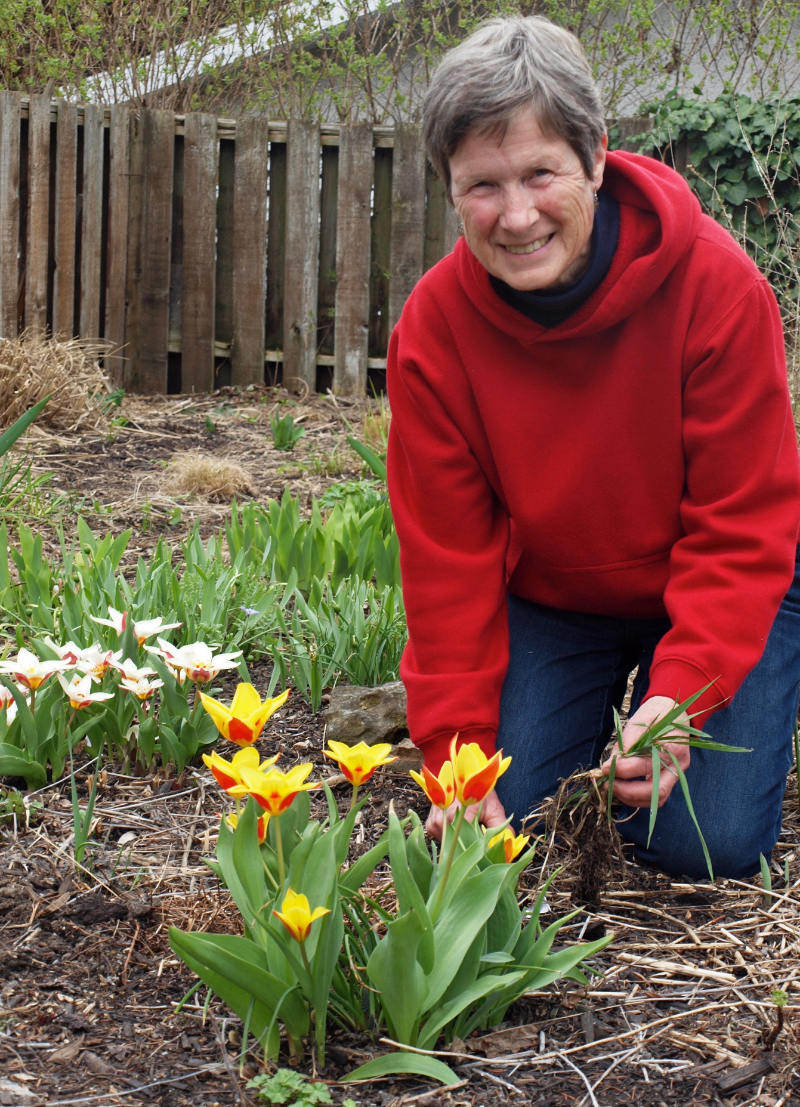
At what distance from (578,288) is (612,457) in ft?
0.98

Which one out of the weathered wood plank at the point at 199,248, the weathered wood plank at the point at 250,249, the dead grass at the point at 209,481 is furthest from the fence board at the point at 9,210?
the dead grass at the point at 209,481

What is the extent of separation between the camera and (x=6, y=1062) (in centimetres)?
140

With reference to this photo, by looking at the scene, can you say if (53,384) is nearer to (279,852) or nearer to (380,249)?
(380,249)

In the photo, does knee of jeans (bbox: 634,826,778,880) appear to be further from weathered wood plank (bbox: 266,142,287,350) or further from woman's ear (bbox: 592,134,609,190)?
weathered wood plank (bbox: 266,142,287,350)

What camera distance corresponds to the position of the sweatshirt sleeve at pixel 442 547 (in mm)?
2039

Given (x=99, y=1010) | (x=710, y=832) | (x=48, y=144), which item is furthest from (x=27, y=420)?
(x=48, y=144)

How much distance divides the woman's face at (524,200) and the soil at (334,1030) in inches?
36.8

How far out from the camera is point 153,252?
6.52 metres

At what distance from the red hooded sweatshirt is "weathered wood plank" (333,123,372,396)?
434 cm

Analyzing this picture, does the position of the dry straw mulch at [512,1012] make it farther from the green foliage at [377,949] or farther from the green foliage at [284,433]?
the green foliage at [284,433]

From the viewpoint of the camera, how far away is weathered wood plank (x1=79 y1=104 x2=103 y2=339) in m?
6.48

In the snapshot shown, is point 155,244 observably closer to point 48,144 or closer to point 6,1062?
point 48,144

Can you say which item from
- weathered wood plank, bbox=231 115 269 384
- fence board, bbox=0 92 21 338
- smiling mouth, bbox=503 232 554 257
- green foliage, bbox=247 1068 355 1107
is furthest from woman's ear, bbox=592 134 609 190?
fence board, bbox=0 92 21 338

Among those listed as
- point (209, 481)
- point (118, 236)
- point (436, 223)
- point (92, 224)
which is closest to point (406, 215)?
point (436, 223)
